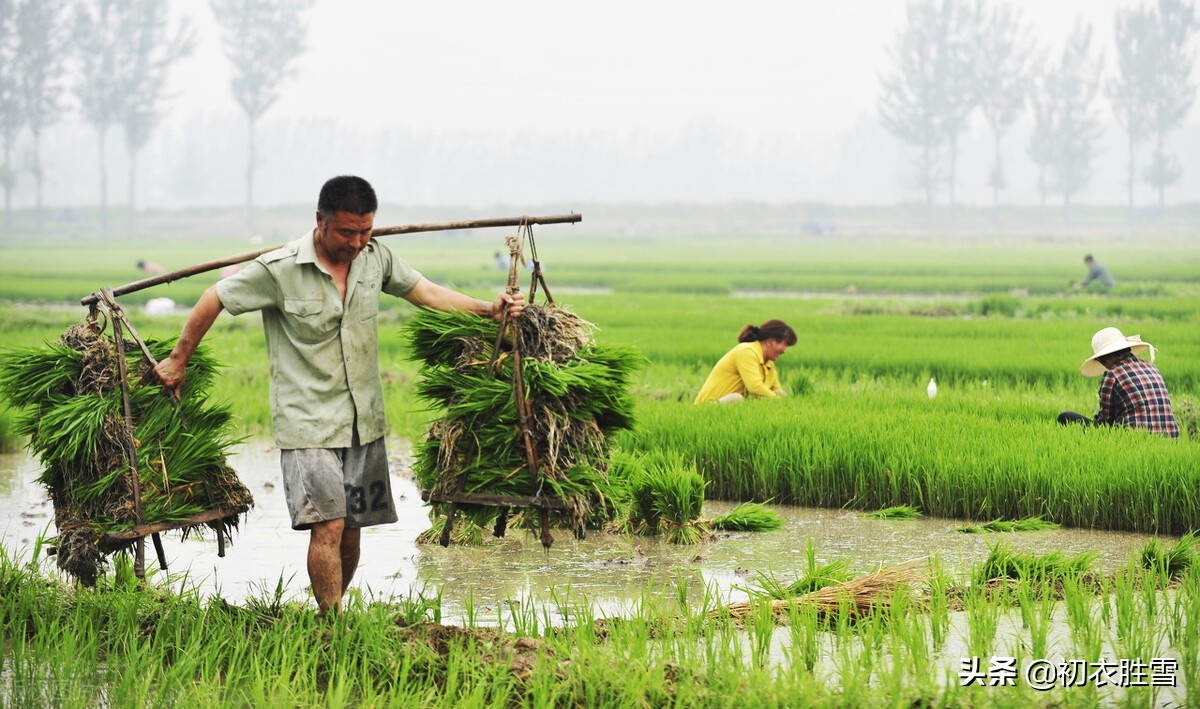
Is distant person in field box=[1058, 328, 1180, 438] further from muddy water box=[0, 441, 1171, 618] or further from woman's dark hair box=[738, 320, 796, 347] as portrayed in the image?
woman's dark hair box=[738, 320, 796, 347]

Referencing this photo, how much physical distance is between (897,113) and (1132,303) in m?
55.0

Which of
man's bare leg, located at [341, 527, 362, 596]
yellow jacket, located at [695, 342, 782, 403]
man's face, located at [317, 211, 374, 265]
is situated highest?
man's face, located at [317, 211, 374, 265]

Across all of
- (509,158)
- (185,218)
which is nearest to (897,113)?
(185,218)

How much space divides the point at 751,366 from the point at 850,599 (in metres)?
4.18

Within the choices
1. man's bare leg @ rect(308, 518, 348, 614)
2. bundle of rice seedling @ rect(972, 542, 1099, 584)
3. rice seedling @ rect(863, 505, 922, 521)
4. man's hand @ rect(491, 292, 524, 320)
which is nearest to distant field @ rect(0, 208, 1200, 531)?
rice seedling @ rect(863, 505, 922, 521)

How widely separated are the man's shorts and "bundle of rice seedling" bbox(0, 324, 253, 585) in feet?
2.04

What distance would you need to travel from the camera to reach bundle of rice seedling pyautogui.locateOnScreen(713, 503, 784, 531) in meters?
6.41

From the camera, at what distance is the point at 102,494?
14.8 ft

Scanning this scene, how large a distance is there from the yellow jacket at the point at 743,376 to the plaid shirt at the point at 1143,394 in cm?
219

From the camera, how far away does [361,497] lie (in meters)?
4.30

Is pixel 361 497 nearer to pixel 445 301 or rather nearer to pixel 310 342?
pixel 310 342

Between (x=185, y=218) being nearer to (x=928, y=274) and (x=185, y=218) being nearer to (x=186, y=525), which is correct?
(x=928, y=274)

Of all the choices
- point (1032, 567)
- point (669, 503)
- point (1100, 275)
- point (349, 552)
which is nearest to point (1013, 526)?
point (1032, 567)

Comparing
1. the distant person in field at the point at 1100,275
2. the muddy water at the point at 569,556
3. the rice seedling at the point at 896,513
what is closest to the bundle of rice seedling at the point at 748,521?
the muddy water at the point at 569,556
